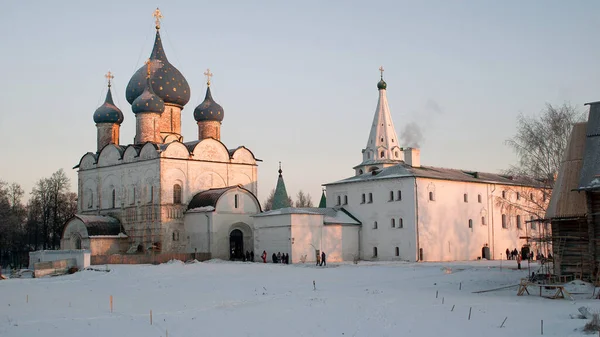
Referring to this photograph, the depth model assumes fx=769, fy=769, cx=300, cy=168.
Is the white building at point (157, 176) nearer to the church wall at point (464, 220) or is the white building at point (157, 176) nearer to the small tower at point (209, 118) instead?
the small tower at point (209, 118)

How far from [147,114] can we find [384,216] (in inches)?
607

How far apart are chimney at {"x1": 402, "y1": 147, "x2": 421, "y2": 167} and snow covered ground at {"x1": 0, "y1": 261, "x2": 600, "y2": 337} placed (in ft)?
51.6

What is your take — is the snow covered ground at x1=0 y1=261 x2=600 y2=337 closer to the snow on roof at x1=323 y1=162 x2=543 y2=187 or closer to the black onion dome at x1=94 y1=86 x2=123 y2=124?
the snow on roof at x1=323 y1=162 x2=543 y2=187

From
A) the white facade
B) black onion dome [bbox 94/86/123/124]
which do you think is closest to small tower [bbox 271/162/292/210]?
the white facade

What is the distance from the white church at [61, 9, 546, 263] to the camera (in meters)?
43.5

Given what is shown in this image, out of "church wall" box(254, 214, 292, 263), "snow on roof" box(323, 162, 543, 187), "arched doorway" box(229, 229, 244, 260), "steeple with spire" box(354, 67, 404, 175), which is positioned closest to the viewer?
"church wall" box(254, 214, 292, 263)

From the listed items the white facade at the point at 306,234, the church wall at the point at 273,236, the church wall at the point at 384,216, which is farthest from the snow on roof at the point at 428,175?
the church wall at the point at 273,236

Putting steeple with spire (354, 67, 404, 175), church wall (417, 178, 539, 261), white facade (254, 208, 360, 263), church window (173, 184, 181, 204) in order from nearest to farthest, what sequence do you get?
white facade (254, 208, 360, 263)
church wall (417, 178, 539, 261)
church window (173, 184, 181, 204)
steeple with spire (354, 67, 404, 175)

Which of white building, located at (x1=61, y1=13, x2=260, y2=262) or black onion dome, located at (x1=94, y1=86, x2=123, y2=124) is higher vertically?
black onion dome, located at (x1=94, y1=86, x2=123, y2=124)

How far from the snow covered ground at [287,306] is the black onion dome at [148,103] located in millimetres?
15481

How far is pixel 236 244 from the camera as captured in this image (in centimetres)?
4550

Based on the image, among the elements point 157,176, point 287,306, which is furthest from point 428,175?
point 287,306

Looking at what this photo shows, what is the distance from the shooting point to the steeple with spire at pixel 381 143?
5315 cm

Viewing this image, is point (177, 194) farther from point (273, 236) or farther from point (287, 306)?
point (287, 306)
